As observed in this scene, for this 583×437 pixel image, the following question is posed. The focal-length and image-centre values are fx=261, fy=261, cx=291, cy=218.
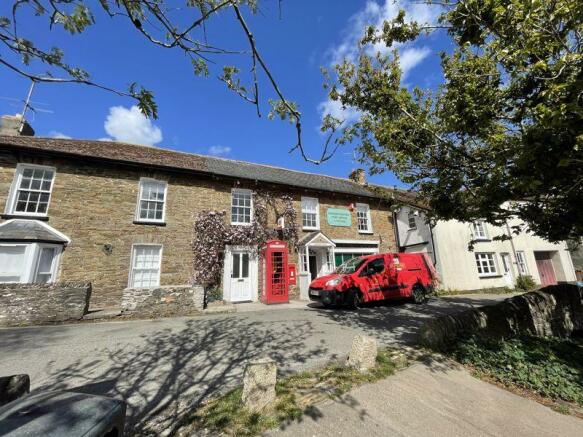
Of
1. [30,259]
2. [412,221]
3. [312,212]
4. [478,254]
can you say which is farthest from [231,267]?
[478,254]

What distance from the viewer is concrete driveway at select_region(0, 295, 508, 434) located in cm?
377

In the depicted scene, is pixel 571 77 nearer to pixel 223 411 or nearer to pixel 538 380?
pixel 538 380

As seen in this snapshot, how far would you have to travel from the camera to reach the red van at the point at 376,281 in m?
9.95

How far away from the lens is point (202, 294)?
9906mm

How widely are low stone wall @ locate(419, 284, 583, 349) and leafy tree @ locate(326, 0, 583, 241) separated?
6.75 feet

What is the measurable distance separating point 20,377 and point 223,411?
203 cm

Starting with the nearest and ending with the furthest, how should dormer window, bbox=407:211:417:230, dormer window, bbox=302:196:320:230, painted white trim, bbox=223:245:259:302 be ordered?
painted white trim, bbox=223:245:259:302
dormer window, bbox=302:196:320:230
dormer window, bbox=407:211:417:230

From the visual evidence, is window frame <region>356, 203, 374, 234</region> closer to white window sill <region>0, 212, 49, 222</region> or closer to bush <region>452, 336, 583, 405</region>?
bush <region>452, 336, 583, 405</region>

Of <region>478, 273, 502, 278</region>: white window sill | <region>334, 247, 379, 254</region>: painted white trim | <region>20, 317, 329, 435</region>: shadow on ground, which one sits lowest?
<region>20, 317, 329, 435</region>: shadow on ground

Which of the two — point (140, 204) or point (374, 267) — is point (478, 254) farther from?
point (140, 204)

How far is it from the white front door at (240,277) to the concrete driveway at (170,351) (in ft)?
10.6

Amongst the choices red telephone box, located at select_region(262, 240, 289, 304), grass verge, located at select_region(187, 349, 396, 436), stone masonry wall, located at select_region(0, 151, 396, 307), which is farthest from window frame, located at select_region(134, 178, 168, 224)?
grass verge, located at select_region(187, 349, 396, 436)

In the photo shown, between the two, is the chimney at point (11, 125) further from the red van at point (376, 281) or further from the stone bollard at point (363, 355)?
the stone bollard at point (363, 355)

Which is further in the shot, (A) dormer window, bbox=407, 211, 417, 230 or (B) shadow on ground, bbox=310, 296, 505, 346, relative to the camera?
(A) dormer window, bbox=407, 211, 417, 230
